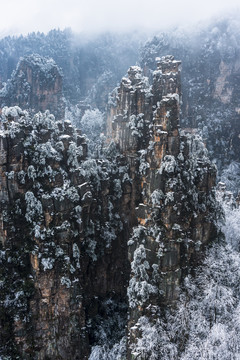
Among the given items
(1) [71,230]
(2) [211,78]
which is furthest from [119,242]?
(2) [211,78]

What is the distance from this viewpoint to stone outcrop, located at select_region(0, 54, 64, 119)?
88.9 metres

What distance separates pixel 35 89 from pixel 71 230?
6718cm

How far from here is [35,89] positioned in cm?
8950

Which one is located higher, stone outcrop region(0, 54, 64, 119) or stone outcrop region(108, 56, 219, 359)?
stone outcrop region(0, 54, 64, 119)

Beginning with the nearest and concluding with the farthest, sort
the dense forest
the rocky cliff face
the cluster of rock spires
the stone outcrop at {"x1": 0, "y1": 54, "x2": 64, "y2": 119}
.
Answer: the dense forest, the cluster of rock spires, the rocky cliff face, the stone outcrop at {"x1": 0, "y1": 54, "x2": 64, "y2": 119}

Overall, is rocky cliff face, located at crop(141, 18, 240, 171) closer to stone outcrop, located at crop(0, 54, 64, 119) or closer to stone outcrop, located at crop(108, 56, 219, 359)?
stone outcrop, located at crop(0, 54, 64, 119)

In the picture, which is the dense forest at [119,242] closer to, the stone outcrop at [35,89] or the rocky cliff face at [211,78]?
the rocky cliff face at [211,78]

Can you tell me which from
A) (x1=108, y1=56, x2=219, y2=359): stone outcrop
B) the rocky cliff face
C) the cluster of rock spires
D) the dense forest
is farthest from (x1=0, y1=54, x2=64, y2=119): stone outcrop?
(x1=108, y1=56, x2=219, y2=359): stone outcrop

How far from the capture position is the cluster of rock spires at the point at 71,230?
89.9 ft

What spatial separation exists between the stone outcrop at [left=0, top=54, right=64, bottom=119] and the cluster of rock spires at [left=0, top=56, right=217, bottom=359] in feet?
195

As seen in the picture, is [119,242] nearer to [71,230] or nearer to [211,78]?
[71,230]

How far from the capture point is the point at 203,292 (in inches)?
1102

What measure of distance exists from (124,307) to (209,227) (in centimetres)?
1177

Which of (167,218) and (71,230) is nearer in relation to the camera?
(167,218)
